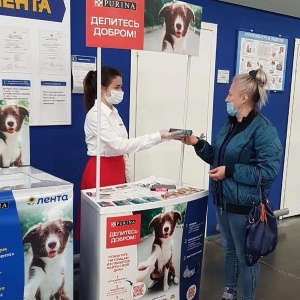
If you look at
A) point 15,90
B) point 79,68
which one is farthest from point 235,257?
point 15,90

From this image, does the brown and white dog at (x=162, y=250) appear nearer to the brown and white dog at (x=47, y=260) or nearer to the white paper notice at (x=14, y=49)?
the brown and white dog at (x=47, y=260)

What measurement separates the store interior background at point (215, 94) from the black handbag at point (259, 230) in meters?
1.33

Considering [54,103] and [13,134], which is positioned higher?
[54,103]

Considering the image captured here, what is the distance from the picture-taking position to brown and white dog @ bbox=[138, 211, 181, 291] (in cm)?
197

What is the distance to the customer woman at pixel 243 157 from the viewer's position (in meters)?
2.00

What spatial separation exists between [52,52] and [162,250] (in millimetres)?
1504

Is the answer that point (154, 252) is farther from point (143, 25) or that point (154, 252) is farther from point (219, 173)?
point (143, 25)

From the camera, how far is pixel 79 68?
2.73 m

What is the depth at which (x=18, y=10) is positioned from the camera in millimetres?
2434

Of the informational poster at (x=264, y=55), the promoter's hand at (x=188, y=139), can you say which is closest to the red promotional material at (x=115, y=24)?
the promoter's hand at (x=188, y=139)

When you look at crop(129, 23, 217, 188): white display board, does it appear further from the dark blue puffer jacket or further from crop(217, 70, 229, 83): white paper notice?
the dark blue puffer jacket

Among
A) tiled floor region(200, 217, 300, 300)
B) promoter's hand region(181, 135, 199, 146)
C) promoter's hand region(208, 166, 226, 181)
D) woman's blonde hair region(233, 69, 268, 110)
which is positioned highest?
woman's blonde hair region(233, 69, 268, 110)

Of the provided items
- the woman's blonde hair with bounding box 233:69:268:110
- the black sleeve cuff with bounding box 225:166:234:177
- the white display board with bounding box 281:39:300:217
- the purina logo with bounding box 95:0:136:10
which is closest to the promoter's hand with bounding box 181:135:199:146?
the black sleeve cuff with bounding box 225:166:234:177

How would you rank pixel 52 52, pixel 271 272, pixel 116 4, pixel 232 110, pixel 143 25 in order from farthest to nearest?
pixel 271 272
pixel 52 52
pixel 232 110
pixel 143 25
pixel 116 4
